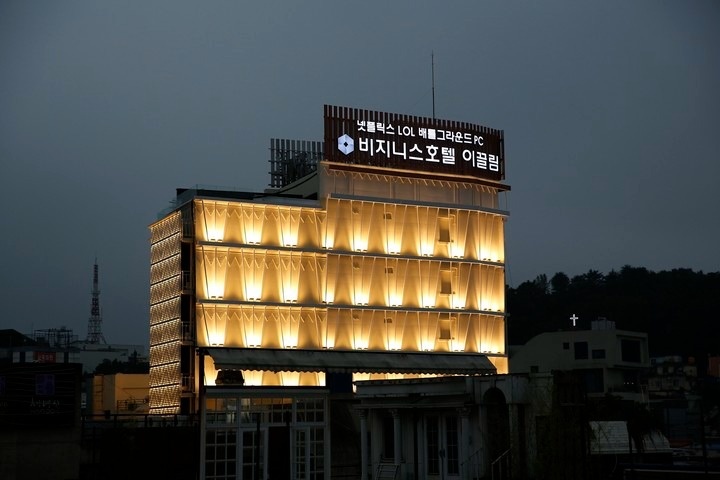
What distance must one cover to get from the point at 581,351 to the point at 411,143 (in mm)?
51920

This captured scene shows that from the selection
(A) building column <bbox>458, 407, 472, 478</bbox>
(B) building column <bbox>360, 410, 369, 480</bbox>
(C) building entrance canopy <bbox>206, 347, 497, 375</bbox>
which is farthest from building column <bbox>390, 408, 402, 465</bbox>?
(C) building entrance canopy <bbox>206, 347, 497, 375</bbox>

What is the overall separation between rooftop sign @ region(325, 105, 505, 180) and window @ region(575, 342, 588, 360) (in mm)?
43749

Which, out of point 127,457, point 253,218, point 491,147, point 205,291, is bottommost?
point 127,457

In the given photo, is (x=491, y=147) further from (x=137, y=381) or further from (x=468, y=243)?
(x=137, y=381)

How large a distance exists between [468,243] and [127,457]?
31789mm

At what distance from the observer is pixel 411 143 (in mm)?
80188

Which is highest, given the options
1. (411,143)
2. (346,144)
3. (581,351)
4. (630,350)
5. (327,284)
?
(411,143)

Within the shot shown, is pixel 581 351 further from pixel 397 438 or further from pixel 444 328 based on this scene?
pixel 397 438

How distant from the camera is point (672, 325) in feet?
547

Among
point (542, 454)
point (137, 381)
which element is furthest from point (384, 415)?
point (137, 381)

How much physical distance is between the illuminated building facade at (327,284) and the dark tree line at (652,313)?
270 feet

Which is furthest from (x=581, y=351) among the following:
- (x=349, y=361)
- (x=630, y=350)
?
(x=349, y=361)

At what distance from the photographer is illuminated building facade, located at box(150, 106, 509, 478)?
71562 millimetres

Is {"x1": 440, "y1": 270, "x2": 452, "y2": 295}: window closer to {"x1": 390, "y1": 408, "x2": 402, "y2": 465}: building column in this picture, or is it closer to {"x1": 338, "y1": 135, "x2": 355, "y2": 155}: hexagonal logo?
{"x1": 338, "y1": 135, "x2": 355, "y2": 155}: hexagonal logo
